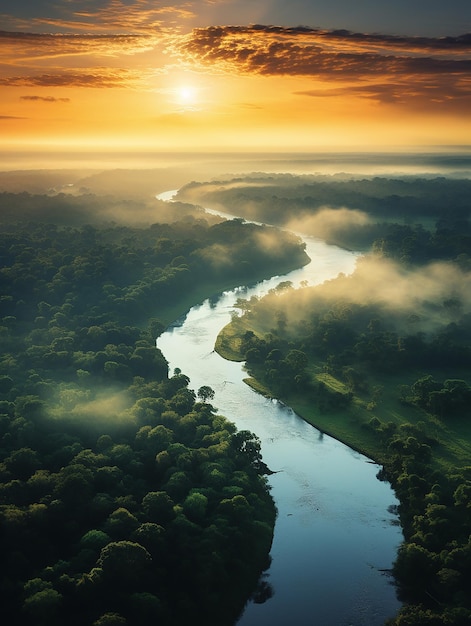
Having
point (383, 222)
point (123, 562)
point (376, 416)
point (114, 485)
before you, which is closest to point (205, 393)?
point (376, 416)

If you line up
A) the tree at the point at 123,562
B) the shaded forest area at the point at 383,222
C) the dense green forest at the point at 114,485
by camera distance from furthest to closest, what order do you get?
the shaded forest area at the point at 383,222 < the tree at the point at 123,562 < the dense green forest at the point at 114,485

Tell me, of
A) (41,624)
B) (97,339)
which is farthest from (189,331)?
(41,624)

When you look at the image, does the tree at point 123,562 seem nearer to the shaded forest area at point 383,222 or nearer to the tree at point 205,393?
the tree at point 205,393

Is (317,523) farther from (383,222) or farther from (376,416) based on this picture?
(383,222)

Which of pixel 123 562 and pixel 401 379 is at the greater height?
pixel 123 562

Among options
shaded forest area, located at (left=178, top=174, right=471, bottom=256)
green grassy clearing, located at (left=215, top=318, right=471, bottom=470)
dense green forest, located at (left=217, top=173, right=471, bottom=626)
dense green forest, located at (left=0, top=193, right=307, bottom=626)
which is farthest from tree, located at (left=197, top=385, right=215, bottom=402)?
shaded forest area, located at (left=178, top=174, right=471, bottom=256)

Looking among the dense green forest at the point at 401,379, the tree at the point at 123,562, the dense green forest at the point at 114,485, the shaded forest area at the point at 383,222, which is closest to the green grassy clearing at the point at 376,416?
the dense green forest at the point at 401,379
